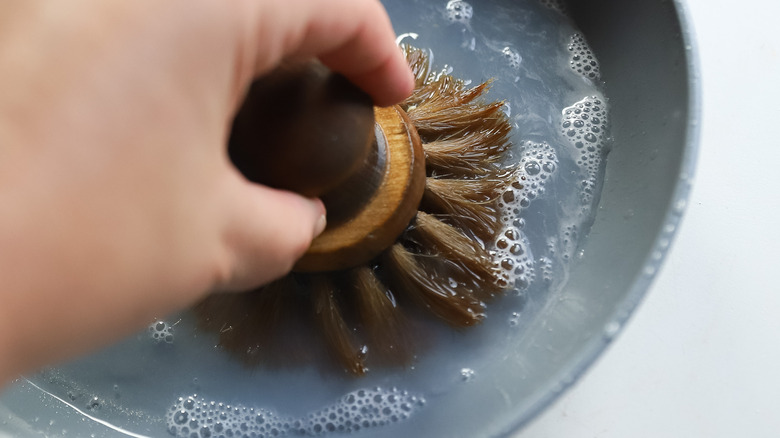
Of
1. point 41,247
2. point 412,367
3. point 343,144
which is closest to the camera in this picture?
point 41,247

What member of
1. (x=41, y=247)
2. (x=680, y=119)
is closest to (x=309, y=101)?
(x=41, y=247)

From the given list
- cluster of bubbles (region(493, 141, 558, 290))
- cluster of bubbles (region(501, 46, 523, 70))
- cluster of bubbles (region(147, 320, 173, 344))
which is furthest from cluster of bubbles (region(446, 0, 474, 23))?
→ cluster of bubbles (region(147, 320, 173, 344))

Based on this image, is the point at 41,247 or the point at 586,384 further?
the point at 586,384

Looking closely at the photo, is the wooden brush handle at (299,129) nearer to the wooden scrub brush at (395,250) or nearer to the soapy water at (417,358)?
the wooden scrub brush at (395,250)

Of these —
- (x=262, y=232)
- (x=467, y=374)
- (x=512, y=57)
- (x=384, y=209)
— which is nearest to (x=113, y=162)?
(x=262, y=232)

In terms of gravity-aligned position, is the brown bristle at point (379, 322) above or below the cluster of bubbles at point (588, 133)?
below

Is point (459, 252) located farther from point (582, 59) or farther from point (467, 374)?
point (582, 59)

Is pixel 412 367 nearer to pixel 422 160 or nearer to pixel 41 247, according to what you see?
pixel 422 160

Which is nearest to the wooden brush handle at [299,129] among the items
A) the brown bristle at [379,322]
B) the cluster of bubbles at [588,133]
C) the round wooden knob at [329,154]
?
the round wooden knob at [329,154]
